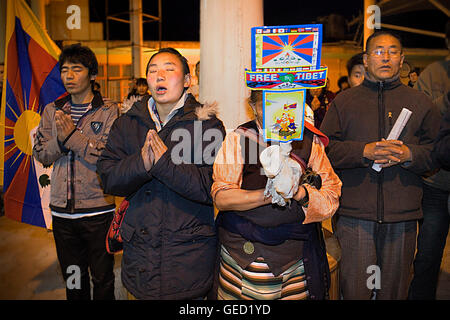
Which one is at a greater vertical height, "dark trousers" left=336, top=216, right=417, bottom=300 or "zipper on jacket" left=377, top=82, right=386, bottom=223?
"zipper on jacket" left=377, top=82, right=386, bottom=223

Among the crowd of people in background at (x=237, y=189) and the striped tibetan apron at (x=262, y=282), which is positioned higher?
the crowd of people in background at (x=237, y=189)

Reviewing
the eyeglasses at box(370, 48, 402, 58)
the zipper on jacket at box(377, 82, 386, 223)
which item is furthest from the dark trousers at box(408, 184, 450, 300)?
the eyeglasses at box(370, 48, 402, 58)

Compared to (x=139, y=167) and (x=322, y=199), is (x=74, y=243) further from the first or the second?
(x=322, y=199)

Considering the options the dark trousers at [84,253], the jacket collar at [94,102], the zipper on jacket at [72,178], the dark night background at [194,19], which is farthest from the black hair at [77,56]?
the dark night background at [194,19]

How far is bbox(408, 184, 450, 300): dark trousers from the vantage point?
103 inches

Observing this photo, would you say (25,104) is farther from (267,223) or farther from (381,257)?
(381,257)

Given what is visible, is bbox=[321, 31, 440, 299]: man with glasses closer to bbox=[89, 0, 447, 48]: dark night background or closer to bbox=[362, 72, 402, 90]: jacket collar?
bbox=[362, 72, 402, 90]: jacket collar

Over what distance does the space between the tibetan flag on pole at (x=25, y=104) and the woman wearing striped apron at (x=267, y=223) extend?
6.13ft

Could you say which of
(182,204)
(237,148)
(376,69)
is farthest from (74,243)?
(376,69)

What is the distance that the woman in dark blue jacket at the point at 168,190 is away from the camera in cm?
188

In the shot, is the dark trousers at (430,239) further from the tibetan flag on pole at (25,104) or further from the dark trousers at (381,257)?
the tibetan flag on pole at (25,104)

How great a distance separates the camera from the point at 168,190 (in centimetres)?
194

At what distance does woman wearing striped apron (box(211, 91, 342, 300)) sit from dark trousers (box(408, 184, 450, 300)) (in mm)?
1142

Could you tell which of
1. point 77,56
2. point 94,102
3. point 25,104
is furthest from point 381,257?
point 25,104
